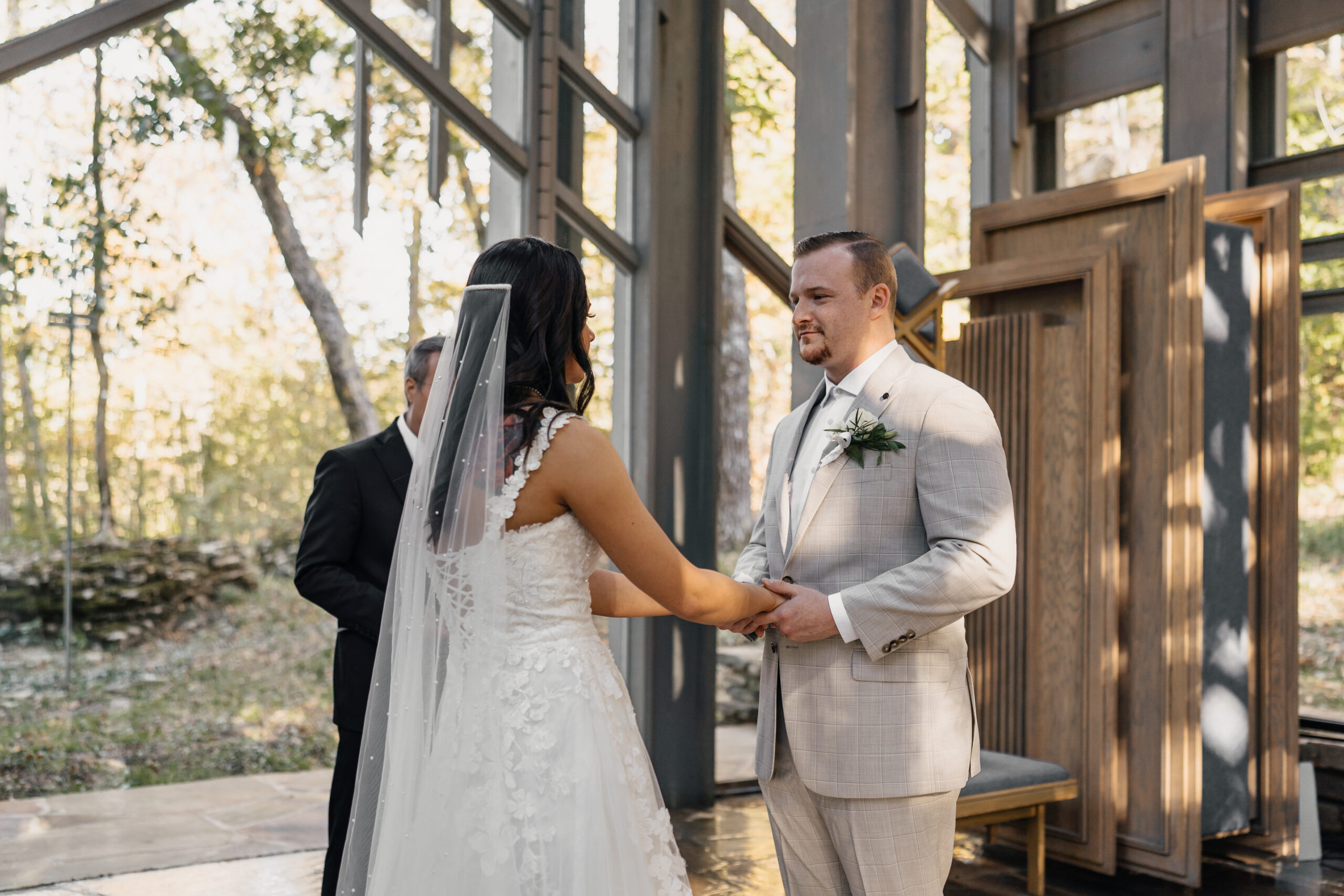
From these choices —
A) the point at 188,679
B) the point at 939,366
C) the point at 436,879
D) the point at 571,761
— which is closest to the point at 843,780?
the point at 571,761

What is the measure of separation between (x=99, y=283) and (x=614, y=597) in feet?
24.1

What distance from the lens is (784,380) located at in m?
8.53

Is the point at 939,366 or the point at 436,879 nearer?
the point at 436,879

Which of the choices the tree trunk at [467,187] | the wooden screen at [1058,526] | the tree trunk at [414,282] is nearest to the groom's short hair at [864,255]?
the wooden screen at [1058,526]

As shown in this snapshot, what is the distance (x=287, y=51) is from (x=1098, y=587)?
736cm

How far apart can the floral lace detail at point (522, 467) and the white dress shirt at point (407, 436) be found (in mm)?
1261

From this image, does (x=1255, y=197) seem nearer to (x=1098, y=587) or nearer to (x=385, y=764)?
(x=1098, y=587)

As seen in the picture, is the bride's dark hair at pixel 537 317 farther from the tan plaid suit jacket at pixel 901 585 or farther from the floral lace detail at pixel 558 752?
the tan plaid suit jacket at pixel 901 585

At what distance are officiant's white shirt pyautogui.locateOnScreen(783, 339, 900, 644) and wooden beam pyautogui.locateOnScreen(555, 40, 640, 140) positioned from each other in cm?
322

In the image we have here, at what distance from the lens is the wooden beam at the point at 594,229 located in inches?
200

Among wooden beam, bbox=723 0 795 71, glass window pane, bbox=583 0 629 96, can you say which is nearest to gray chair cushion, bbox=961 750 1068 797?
glass window pane, bbox=583 0 629 96

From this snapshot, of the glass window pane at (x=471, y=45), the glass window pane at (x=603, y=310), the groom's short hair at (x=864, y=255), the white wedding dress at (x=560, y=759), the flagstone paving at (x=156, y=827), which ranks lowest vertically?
the flagstone paving at (x=156, y=827)

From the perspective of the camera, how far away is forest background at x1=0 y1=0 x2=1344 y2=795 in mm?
7816

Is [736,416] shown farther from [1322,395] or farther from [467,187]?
[1322,395]
